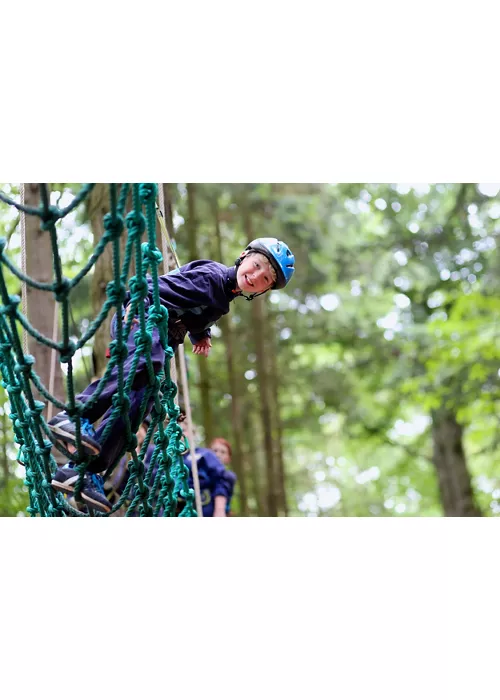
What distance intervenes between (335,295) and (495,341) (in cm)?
123

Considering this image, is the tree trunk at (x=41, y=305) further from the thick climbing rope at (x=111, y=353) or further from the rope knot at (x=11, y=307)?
the rope knot at (x=11, y=307)

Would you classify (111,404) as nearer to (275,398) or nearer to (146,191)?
(146,191)

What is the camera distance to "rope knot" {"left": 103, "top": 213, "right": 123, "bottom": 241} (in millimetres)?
1798

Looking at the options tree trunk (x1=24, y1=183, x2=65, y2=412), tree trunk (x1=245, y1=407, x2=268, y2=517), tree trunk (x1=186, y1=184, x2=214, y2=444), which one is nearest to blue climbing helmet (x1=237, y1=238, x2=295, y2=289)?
tree trunk (x1=24, y1=183, x2=65, y2=412)

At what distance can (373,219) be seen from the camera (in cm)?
728

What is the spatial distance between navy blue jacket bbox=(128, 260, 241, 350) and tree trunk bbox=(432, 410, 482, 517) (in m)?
4.66


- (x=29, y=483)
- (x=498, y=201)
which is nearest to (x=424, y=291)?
(x=498, y=201)

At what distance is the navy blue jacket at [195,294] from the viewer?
2.20 m

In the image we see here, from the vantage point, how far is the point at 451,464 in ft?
22.3

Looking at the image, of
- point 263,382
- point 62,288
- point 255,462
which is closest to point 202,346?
point 62,288

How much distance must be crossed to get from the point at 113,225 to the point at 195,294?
435 millimetres

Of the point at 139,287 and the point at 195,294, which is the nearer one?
the point at 139,287

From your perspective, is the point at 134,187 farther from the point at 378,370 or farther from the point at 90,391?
the point at 378,370

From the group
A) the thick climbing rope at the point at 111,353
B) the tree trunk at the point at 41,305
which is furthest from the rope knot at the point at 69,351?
the tree trunk at the point at 41,305
